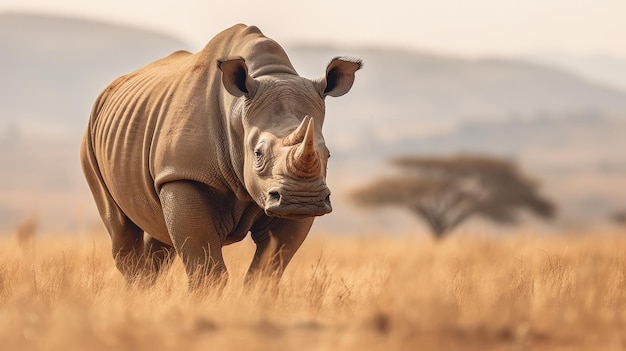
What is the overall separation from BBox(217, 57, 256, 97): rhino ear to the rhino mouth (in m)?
0.92

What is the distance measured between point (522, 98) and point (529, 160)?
2286 inches

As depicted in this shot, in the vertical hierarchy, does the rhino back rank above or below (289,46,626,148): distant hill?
above

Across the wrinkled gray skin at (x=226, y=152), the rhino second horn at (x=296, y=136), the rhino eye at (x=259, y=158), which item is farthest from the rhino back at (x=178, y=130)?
the rhino second horn at (x=296, y=136)

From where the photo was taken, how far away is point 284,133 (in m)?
6.96

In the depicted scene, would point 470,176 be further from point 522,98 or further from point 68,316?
point 522,98

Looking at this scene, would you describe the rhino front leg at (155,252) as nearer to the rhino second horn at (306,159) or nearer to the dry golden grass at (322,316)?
the dry golden grass at (322,316)

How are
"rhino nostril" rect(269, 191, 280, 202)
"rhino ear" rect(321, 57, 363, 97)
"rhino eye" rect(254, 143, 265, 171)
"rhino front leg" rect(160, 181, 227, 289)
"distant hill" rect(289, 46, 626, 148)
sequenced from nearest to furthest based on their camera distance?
"rhino nostril" rect(269, 191, 280, 202) < "rhino eye" rect(254, 143, 265, 171) < "rhino front leg" rect(160, 181, 227, 289) < "rhino ear" rect(321, 57, 363, 97) < "distant hill" rect(289, 46, 626, 148)

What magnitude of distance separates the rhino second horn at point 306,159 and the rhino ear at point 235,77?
858mm

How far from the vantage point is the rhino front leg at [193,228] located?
7402mm

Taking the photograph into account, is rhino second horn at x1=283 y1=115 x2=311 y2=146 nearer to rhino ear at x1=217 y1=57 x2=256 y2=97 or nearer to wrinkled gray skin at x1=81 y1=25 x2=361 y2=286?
wrinkled gray skin at x1=81 y1=25 x2=361 y2=286

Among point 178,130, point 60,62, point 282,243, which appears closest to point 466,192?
point 282,243

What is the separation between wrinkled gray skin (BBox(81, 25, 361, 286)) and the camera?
673 centimetres

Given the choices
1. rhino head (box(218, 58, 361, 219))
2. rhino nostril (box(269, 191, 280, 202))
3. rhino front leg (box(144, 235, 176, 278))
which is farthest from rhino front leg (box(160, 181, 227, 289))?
rhino front leg (box(144, 235, 176, 278))

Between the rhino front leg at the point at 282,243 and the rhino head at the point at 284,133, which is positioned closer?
the rhino head at the point at 284,133
